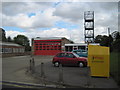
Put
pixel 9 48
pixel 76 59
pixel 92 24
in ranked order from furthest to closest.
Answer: pixel 9 48 → pixel 92 24 → pixel 76 59

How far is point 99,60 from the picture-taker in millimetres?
8602

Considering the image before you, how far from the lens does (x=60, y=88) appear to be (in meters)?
6.46

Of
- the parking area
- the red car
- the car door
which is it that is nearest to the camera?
the parking area

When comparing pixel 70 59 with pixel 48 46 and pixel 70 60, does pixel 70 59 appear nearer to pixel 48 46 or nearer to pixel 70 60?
pixel 70 60

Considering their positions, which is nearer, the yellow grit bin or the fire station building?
the yellow grit bin

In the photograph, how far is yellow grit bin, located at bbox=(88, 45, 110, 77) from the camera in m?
8.53

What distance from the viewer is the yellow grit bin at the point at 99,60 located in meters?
8.53

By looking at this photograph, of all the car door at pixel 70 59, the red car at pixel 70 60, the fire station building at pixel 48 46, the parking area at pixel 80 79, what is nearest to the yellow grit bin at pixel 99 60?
the parking area at pixel 80 79

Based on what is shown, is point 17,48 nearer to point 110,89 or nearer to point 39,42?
point 39,42

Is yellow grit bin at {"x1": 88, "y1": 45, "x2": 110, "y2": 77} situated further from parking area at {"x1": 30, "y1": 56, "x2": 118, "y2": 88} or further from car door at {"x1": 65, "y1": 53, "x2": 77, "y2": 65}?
car door at {"x1": 65, "y1": 53, "x2": 77, "y2": 65}

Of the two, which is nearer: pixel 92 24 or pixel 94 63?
pixel 94 63

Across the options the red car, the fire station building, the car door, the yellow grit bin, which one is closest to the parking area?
the yellow grit bin

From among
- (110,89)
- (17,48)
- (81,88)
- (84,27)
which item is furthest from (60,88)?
(17,48)

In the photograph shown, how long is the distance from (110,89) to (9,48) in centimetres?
4001
